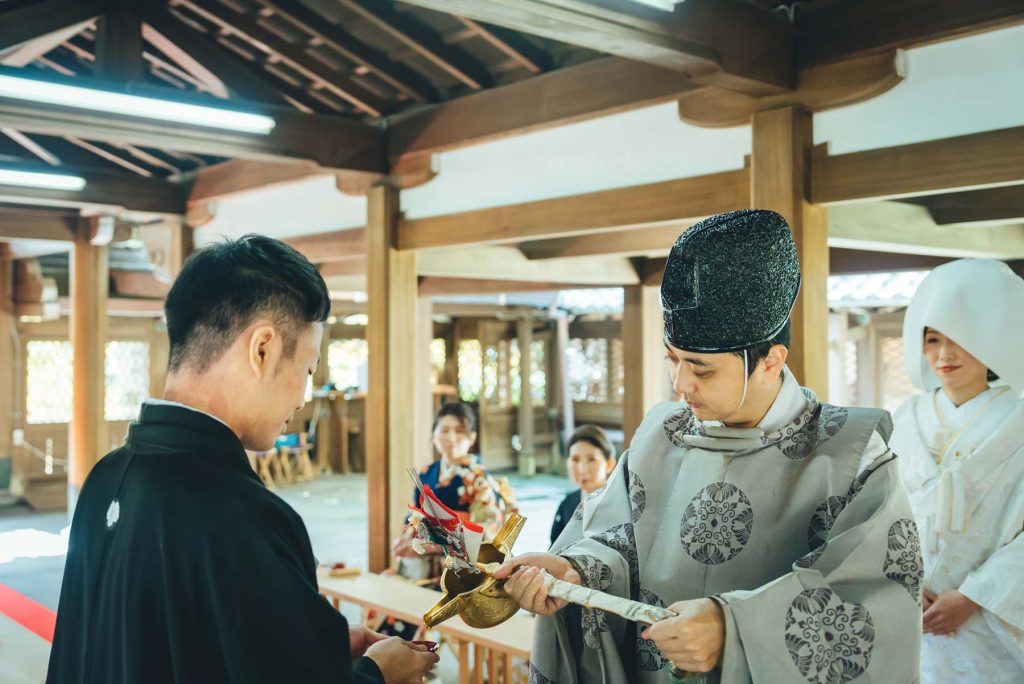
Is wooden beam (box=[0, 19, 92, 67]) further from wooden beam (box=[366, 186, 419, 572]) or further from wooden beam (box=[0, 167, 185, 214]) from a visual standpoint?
wooden beam (box=[366, 186, 419, 572])

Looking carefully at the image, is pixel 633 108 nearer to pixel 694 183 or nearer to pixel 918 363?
pixel 694 183

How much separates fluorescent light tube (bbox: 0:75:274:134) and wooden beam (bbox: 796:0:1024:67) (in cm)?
329

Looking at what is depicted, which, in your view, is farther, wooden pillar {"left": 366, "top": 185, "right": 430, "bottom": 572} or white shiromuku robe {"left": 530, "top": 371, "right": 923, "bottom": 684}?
wooden pillar {"left": 366, "top": 185, "right": 430, "bottom": 572}

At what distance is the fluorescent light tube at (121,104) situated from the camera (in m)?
4.63

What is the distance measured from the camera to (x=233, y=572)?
1.47 meters

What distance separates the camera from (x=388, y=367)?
261 inches

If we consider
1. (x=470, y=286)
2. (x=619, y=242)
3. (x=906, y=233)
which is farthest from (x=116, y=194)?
(x=906, y=233)

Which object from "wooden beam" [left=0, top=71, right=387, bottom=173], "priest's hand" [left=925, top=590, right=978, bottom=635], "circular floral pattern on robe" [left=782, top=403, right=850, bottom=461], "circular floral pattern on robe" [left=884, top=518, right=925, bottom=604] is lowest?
"priest's hand" [left=925, top=590, right=978, bottom=635]

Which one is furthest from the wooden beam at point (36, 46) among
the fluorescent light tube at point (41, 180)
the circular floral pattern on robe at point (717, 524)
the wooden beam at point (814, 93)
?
the circular floral pattern on robe at point (717, 524)

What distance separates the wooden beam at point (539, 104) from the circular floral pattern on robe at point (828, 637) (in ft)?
10.6

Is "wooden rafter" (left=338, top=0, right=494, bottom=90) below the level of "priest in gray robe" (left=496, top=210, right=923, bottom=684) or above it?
above

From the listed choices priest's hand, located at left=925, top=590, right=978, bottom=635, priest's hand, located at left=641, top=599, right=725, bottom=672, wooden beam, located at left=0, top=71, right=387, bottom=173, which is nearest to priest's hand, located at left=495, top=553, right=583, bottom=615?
priest's hand, located at left=641, top=599, right=725, bottom=672

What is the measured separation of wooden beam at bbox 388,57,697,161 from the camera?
4.75 meters

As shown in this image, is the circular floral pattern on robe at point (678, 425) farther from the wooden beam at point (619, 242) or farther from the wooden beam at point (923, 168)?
the wooden beam at point (619, 242)
